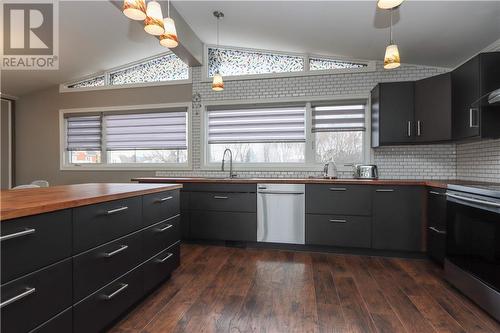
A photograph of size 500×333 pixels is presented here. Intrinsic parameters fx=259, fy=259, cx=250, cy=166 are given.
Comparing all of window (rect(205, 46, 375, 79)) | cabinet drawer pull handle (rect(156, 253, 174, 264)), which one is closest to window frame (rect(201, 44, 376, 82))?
window (rect(205, 46, 375, 79))

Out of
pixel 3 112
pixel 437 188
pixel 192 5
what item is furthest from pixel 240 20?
pixel 3 112

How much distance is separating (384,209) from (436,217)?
0.50m

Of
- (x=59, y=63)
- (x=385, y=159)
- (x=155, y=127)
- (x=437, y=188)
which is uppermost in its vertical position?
(x=59, y=63)

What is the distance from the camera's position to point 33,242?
1.12 m

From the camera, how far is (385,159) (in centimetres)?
367

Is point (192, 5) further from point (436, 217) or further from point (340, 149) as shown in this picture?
point (436, 217)

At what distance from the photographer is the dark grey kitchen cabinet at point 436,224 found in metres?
2.57

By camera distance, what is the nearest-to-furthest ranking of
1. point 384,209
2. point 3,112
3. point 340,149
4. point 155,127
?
point 384,209, point 340,149, point 155,127, point 3,112

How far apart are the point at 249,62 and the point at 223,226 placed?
8.63ft

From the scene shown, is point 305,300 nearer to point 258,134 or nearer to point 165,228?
point 165,228

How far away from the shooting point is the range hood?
2.07 meters

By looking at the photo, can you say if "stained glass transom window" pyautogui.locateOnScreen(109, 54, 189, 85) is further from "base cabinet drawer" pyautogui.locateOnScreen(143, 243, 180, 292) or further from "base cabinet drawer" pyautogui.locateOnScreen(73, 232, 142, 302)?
"base cabinet drawer" pyautogui.locateOnScreen(73, 232, 142, 302)

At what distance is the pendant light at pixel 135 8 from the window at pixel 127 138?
2.70 metres

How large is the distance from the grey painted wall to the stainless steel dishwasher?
2.66 metres
